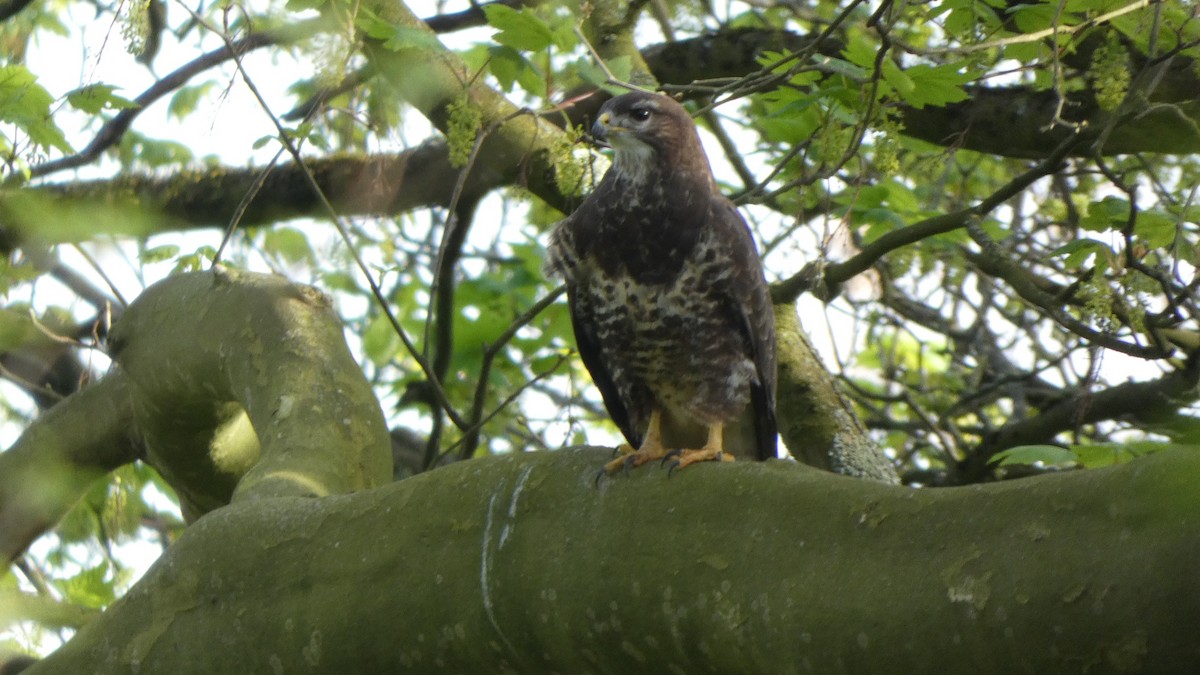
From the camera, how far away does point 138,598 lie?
3.08 meters

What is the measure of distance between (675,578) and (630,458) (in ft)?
2.18

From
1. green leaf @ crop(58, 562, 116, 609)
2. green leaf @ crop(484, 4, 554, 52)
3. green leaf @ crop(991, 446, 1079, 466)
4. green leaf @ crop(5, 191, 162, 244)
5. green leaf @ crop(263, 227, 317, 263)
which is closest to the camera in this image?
green leaf @ crop(991, 446, 1079, 466)

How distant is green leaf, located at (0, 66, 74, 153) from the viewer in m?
3.88

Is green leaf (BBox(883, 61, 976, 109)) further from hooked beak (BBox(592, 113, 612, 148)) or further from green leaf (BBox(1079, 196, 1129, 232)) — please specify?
hooked beak (BBox(592, 113, 612, 148))

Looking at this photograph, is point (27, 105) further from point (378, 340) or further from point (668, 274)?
point (378, 340)

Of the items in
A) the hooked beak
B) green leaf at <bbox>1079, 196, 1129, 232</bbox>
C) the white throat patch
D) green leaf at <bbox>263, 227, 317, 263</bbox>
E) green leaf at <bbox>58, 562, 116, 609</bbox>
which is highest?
green leaf at <bbox>263, 227, 317, 263</bbox>

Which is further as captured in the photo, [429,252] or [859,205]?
[429,252]

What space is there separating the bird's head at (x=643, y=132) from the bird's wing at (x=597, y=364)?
16.1 inches

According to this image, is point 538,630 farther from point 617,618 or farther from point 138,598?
point 138,598

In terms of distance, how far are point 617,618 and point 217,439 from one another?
101 inches

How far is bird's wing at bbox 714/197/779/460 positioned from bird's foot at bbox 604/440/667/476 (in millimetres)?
438

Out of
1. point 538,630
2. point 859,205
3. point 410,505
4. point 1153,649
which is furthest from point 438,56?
point 1153,649

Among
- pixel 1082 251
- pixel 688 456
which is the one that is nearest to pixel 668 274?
pixel 688 456

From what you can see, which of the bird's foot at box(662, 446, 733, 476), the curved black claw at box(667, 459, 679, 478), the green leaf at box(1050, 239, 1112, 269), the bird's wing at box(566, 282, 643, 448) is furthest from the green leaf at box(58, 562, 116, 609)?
the green leaf at box(1050, 239, 1112, 269)
